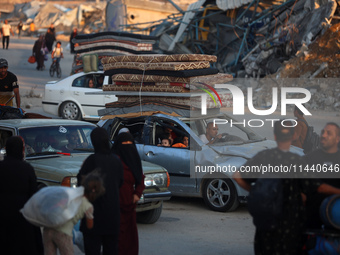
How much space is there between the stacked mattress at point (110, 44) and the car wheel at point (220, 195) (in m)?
12.0

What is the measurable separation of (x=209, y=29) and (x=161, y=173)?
22.1 m

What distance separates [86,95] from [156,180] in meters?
9.84

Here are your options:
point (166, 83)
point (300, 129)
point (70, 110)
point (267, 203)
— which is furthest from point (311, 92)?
point (267, 203)

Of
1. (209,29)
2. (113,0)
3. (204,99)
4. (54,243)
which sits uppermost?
(113,0)

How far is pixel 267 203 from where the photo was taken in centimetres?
487

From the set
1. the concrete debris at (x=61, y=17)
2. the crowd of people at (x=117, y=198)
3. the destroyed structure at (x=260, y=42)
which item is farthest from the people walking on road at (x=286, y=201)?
the concrete debris at (x=61, y=17)

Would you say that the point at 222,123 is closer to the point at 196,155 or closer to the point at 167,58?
the point at 196,155

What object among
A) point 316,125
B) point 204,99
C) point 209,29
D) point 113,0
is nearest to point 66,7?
point 113,0

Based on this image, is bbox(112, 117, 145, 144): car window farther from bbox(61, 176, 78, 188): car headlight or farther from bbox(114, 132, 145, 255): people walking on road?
bbox(114, 132, 145, 255): people walking on road

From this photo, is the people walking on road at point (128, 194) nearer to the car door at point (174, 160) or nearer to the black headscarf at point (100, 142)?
the black headscarf at point (100, 142)

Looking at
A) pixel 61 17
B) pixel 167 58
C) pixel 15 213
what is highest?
pixel 61 17

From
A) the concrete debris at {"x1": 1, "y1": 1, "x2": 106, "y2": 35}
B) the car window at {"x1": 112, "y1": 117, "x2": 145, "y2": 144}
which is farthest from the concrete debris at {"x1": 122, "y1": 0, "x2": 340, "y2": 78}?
the concrete debris at {"x1": 1, "y1": 1, "x2": 106, "y2": 35}

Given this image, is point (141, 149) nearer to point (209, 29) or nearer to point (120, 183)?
point (120, 183)

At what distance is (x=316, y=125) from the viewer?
60.3 ft
